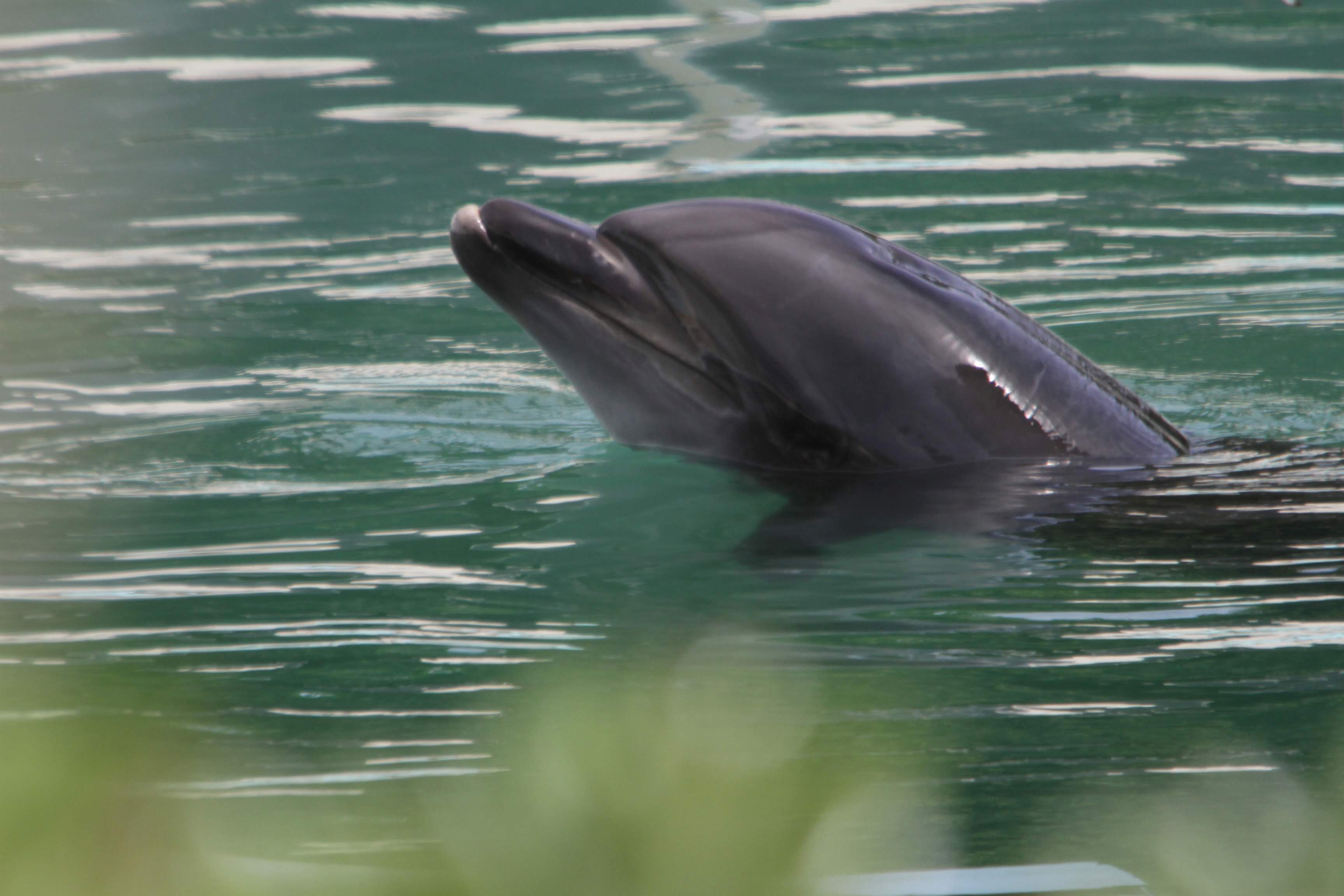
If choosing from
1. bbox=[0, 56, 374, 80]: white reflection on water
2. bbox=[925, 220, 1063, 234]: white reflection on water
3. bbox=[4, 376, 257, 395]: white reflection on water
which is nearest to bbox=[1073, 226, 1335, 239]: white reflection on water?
bbox=[925, 220, 1063, 234]: white reflection on water

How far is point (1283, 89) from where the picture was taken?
1191cm

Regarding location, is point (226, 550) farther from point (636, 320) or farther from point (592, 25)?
point (592, 25)

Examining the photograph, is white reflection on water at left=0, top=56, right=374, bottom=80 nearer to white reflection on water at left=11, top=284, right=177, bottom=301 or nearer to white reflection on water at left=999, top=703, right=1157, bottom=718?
white reflection on water at left=11, top=284, right=177, bottom=301

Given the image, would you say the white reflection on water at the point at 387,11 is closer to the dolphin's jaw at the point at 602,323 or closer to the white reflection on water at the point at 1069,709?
the dolphin's jaw at the point at 602,323

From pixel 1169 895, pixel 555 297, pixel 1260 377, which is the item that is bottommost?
pixel 1260 377

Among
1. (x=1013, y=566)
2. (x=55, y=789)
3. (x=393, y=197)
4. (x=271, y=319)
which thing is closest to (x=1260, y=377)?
(x=1013, y=566)

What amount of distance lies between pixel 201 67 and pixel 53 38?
83.5 inches

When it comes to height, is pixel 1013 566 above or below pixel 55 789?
below

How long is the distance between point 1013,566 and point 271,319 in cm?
447

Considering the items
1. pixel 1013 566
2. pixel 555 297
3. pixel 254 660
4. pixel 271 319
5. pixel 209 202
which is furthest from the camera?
pixel 209 202

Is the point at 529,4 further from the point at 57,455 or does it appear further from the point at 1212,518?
the point at 1212,518

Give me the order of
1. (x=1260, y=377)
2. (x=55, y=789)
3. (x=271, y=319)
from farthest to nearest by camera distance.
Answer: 1. (x=271, y=319)
2. (x=1260, y=377)
3. (x=55, y=789)

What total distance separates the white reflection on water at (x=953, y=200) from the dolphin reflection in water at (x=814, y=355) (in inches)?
190

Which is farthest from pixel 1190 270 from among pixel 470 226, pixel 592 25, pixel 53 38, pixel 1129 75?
pixel 53 38
